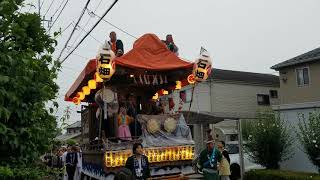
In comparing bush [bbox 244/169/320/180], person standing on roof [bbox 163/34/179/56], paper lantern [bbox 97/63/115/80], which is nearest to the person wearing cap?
paper lantern [bbox 97/63/115/80]

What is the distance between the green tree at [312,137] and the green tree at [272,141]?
1.37 meters

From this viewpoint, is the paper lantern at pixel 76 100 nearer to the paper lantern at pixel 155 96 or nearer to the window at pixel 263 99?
the paper lantern at pixel 155 96

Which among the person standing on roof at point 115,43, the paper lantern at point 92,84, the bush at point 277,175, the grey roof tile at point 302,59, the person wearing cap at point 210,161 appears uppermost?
the grey roof tile at point 302,59

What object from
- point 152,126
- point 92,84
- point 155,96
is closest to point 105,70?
point 92,84

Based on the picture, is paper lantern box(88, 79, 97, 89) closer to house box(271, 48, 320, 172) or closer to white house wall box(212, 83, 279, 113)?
house box(271, 48, 320, 172)

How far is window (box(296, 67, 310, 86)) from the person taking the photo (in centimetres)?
2689

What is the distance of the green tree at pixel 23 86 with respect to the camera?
380 cm

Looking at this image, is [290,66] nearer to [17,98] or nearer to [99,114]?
[99,114]

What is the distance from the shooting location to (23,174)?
3.93 m

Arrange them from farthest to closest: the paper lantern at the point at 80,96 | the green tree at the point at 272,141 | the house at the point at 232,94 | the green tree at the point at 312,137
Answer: the house at the point at 232,94
the green tree at the point at 272,141
the paper lantern at the point at 80,96
the green tree at the point at 312,137

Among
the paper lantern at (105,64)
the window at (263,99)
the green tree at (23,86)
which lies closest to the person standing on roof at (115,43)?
the paper lantern at (105,64)

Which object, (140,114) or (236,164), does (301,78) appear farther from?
(140,114)

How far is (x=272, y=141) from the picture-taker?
1565 cm

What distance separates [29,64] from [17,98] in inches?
14.6
